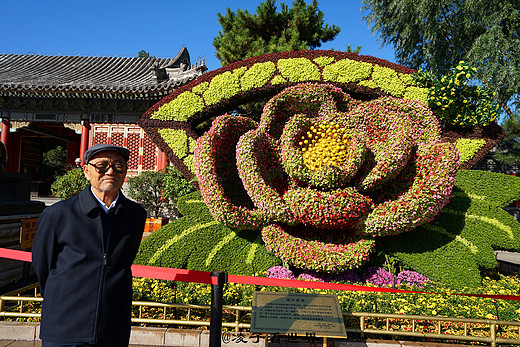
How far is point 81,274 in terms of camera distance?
1734 millimetres

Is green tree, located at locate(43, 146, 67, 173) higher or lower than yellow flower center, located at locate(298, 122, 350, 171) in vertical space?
higher

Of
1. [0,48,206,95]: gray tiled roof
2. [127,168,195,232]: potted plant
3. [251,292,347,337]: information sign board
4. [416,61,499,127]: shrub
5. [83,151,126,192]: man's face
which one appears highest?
[0,48,206,95]: gray tiled roof

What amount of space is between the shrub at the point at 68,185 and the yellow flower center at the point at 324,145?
7.92 m

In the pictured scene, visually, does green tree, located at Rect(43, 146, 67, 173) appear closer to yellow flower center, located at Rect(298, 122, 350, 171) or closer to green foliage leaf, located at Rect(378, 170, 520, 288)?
yellow flower center, located at Rect(298, 122, 350, 171)

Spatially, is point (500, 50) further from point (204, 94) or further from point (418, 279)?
point (204, 94)

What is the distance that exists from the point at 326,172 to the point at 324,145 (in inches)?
25.2

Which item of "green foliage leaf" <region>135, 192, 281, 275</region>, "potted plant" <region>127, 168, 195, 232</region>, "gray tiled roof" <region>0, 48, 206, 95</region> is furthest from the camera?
"gray tiled roof" <region>0, 48, 206, 95</region>

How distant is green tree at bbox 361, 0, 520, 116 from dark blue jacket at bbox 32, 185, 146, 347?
40.8ft

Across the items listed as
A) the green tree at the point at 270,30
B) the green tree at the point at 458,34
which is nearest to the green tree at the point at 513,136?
the green tree at the point at 458,34

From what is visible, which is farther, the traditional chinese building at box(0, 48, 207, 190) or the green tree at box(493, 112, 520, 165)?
the green tree at box(493, 112, 520, 165)

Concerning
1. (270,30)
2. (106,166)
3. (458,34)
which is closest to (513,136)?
(458,34)

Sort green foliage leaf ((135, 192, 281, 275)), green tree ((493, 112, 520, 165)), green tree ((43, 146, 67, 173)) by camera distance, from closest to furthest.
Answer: green foliage leaf ((135, 192, 281, 275))
green tree ((493, 112, 520, 165))
green tree ((43, 146, 67, 173))

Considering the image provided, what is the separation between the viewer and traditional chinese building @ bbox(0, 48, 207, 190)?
35.9ft

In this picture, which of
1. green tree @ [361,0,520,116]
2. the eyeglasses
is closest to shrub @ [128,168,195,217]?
the eyeglasses
